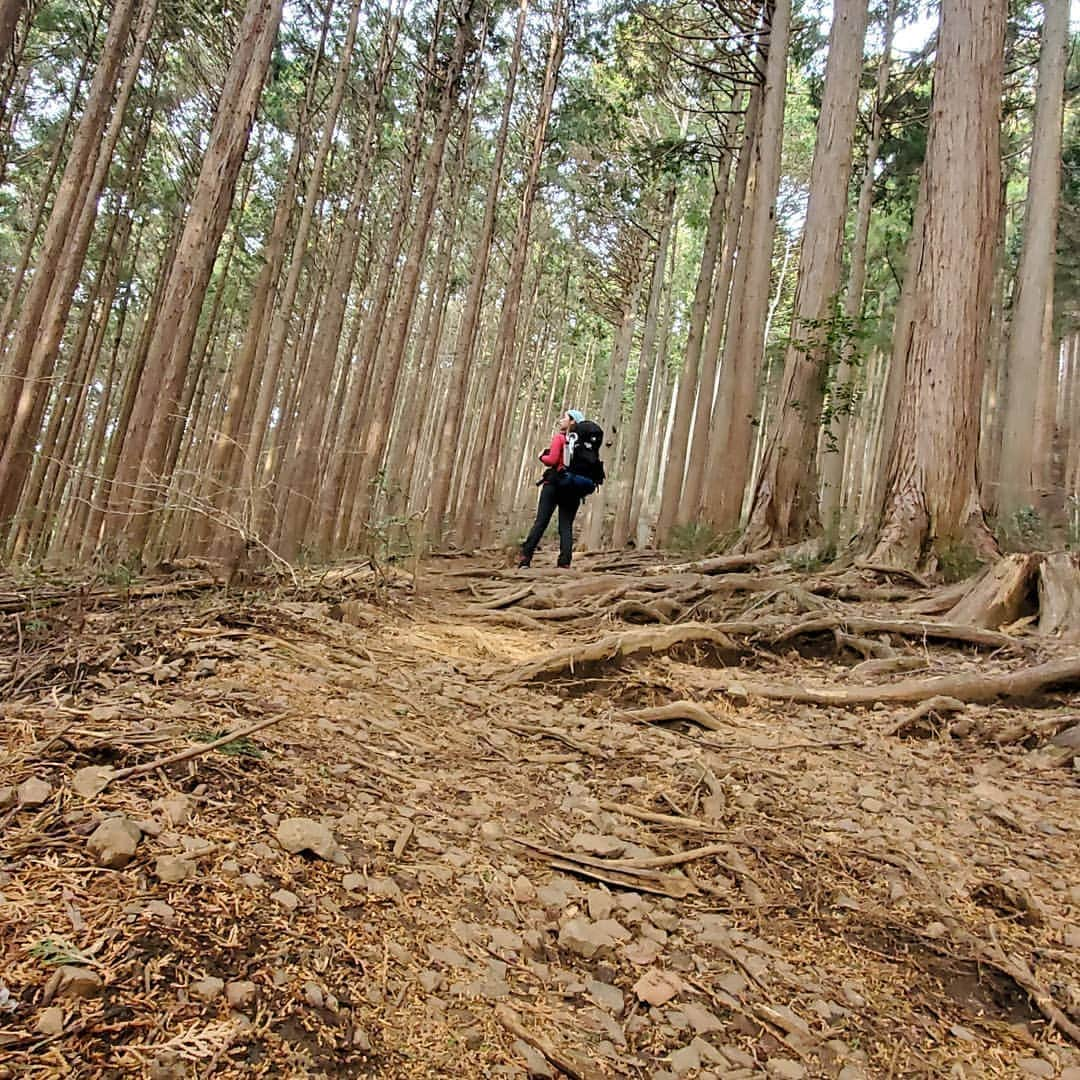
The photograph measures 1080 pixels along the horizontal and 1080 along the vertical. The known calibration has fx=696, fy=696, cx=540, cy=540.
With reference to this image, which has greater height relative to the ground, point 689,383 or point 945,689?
point 689,383

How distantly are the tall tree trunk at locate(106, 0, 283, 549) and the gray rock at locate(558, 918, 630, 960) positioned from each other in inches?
232

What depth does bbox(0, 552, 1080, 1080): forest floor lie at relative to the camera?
1409 millimetres

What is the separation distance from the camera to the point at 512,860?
220cm

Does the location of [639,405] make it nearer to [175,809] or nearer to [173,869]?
[175,809]

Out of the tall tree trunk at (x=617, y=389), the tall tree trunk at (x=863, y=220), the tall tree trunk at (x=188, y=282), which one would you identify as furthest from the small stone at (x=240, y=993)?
the tall tree trunk at (x=617, y=389)

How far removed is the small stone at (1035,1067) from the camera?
162cm

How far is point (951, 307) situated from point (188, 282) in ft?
22.3

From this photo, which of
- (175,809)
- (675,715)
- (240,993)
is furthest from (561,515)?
(240,993)

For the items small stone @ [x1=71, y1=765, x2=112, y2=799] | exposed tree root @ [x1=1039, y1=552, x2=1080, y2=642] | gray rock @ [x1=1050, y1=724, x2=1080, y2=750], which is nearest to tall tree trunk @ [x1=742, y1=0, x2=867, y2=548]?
exposed tree root @ [x1=1039, y1=552, x2=1080, y2=642]

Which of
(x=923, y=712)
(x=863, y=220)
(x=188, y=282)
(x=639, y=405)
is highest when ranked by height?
(x=863, y=220)

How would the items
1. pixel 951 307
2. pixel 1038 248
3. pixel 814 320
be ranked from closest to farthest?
pixel 951 307 < pixel 814 320 < pixel 1038 248

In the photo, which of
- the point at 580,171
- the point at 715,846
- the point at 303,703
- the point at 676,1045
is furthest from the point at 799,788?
the point at 580,171

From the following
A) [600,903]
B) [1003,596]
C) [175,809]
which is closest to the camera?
[175,809]

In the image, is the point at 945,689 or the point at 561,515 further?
the point at 561,515
